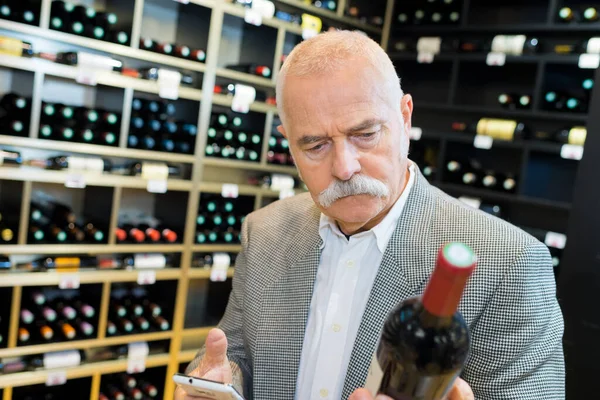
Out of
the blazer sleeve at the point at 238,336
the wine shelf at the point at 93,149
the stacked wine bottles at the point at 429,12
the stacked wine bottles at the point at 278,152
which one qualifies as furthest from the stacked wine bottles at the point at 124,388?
the stacked wine bottles at the point at 429,12

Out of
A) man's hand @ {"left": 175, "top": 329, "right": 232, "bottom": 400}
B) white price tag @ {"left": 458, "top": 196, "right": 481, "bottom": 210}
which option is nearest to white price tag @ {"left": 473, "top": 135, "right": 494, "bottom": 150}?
white price tag @ {"left": 458, "top": 196, "right": 481, "bottom": 210}

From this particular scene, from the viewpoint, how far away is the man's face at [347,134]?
1.11 metres

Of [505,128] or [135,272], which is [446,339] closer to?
[135,272]

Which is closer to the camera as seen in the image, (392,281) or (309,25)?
(392,281)

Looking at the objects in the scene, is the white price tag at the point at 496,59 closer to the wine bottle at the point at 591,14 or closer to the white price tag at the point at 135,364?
the wine bottle at the point at 591,14

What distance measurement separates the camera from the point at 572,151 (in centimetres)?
332

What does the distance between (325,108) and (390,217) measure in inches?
11.9

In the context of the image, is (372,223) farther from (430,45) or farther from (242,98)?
(430,45)

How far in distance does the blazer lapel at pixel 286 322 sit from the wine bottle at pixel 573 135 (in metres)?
2.56

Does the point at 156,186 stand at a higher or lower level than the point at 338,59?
lower

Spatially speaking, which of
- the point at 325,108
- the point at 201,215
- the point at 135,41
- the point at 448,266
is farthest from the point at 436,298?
the point at 201,215

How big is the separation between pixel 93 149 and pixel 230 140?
923 millimetres

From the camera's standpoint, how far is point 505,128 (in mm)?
3668

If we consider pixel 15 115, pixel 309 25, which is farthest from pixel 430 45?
pixel 15 115
